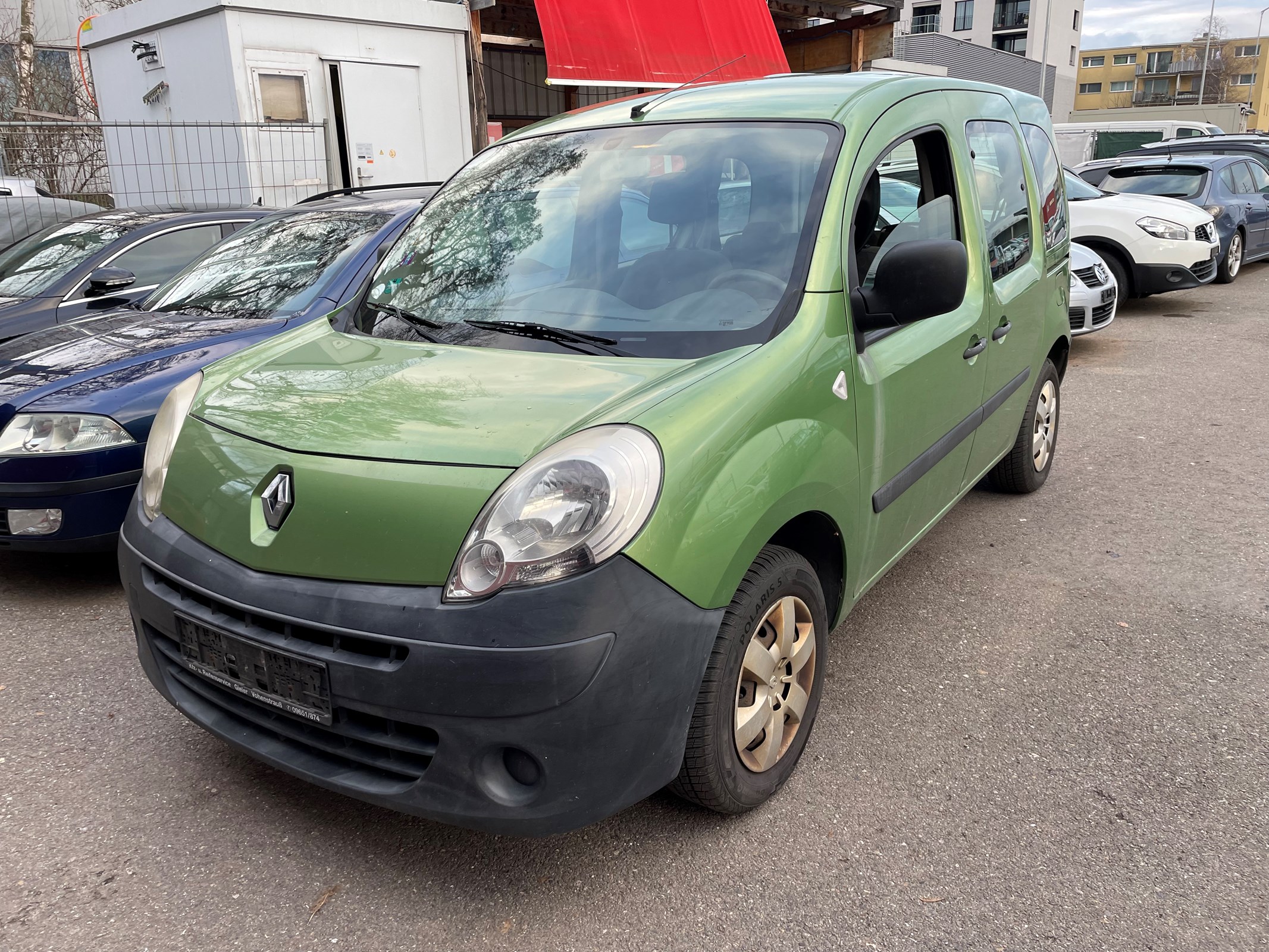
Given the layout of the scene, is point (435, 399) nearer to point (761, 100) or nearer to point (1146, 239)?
point (761, 100)

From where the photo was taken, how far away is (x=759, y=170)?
290 centimetres

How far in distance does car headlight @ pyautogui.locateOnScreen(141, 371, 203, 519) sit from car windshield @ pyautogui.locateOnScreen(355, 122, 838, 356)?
1.79ft

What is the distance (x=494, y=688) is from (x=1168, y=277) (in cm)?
1037

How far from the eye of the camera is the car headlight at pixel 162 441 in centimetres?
260

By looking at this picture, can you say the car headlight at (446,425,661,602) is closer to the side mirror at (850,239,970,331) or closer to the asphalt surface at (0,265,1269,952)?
the asphalt surface at (0,265,1269,952)

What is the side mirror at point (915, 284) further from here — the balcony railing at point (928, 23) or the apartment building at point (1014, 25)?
the balcony railing at point (928, 23)

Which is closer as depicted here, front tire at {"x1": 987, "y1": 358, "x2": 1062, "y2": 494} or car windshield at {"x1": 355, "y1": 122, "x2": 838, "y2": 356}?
car windshield at {"x1": 355, "y1": 122, "x2": 838, "y2": 356}

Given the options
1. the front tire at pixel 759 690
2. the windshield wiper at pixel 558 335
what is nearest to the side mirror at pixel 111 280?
the windshield wiper at pixel 558 335

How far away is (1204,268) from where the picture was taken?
10.4 m

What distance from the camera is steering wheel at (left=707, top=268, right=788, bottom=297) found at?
104 inches

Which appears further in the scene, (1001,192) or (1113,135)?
(1113,135)

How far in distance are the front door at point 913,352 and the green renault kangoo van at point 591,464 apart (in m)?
0.01

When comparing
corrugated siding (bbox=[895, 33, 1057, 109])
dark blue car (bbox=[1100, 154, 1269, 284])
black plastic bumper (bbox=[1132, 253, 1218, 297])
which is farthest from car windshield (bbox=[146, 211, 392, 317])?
corrugated siding (bbox=[895, 33, 1057, 109])

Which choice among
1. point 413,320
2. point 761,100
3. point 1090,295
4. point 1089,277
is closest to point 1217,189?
point 1089,277
